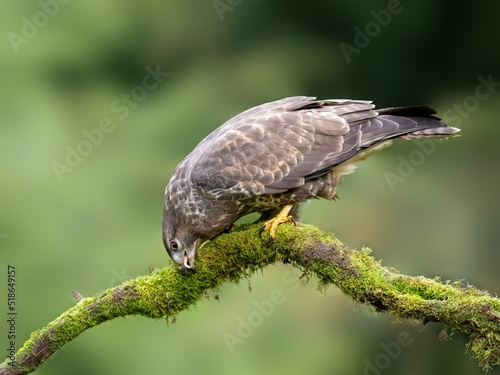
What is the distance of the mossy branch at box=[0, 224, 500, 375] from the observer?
3459mm

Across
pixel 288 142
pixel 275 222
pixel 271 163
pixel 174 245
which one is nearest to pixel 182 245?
pixel 174 245

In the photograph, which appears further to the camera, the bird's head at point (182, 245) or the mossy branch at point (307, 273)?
the bird's head at point (182, 245)

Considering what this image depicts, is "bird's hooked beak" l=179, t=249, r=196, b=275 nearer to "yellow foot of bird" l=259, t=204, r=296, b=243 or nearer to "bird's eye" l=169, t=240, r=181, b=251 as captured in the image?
"bird's eye" l=169, t=240, r=181, b=251

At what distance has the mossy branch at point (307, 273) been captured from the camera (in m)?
3.46

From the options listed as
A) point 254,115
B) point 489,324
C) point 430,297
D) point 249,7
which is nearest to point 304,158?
point 254,115

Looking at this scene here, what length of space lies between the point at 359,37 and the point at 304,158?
4.11 m

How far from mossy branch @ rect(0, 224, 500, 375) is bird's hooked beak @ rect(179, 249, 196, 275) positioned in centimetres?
4

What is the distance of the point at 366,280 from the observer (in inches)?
147

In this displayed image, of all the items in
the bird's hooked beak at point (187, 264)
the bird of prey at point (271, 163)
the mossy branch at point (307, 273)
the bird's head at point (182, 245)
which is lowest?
the mossy branch at point (307, 273)

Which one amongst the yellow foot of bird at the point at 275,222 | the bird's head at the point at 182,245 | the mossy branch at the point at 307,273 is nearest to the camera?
the mossy branch at the point at 307,273

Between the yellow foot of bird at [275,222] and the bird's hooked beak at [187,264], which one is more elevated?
the yellow foot of bird at [275,222]

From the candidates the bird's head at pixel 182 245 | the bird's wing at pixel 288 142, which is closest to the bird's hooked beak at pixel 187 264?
the bird's head at pixel 182 245

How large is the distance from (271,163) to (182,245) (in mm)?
766

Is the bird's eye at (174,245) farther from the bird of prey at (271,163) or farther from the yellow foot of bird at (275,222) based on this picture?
the yellow foot of bird at (275,222)
